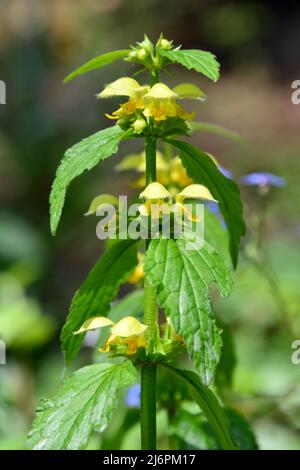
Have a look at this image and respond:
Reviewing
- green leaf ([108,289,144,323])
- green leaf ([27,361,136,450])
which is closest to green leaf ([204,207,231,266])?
green leaf ([108,289,144,323])

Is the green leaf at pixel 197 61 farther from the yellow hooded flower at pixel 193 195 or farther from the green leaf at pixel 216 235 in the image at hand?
the green leaf at pixel 216 235

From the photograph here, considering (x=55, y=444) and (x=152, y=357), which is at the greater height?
(x=152, y=357)

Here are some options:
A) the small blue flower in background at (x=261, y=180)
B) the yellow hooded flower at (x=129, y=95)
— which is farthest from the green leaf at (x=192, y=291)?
the small blue flower in background at (x=261, y=180)

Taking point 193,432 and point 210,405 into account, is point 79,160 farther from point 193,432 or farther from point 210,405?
point 193,432

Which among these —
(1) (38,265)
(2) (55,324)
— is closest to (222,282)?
(2) (55,324)

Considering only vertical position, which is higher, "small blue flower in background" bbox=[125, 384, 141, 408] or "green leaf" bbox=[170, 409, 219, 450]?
"small blue flower in background" bbox=[125, 384, 141, 408]

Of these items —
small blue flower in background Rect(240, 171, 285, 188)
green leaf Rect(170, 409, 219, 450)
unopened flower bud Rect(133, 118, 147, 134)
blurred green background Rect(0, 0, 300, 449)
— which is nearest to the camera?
unopened flower bud Rect(133, 118, 147, 134)

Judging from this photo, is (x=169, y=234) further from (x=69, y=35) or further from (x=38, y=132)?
(x=69, y=35)

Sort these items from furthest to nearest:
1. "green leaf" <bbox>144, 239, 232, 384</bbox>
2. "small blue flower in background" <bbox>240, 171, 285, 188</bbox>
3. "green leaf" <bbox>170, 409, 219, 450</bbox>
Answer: "small blue flower in background" <bbox>240, 171, 285, 188</bbox>, "green leaf" <bbox>170, 409, 219, 450</bbox>, "green leaf" <bbox>144, 239, 232, 384</bbox>

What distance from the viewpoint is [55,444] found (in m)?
1.01

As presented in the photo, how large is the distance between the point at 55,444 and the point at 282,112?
663 centimetres

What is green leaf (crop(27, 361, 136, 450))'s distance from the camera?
101 centimetres

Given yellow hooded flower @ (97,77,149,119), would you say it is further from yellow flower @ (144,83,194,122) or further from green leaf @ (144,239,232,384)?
green leaf @ (144,239,232,384)

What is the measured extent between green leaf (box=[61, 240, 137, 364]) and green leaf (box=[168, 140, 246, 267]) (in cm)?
14
